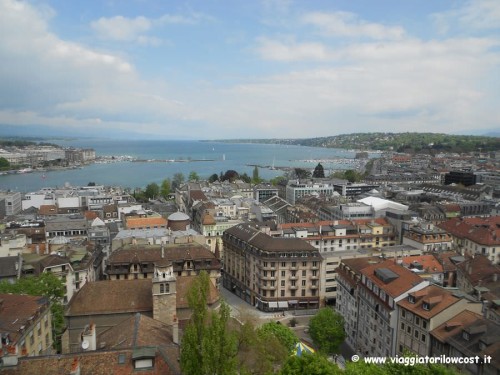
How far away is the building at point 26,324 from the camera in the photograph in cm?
2708

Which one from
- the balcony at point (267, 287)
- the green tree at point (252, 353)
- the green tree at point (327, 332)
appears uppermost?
the green tree at point (252, 353)

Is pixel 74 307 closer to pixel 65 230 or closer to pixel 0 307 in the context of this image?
pixel 0 307

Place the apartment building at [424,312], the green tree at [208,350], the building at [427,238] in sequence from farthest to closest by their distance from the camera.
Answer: the building at [427,238] → the apartment building at [424,312] → the green tree at [208,350]

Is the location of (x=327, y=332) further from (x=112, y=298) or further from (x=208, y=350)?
(x=208, y=350)

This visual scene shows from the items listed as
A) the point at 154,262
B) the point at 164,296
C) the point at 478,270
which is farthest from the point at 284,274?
the point at 164,296

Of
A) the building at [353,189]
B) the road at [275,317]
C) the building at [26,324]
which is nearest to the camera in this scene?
the building at [26,324]

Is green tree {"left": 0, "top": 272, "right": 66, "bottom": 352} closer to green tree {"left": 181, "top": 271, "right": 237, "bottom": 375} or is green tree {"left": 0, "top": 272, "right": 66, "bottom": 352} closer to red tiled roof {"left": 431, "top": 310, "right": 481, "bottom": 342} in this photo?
green tree {"left": 181, "top": 271, "right": 237, "bottom": 375}

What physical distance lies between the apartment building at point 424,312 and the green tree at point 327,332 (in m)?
5.65

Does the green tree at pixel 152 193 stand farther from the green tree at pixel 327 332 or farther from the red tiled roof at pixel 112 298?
the green tree at pixel 327 332

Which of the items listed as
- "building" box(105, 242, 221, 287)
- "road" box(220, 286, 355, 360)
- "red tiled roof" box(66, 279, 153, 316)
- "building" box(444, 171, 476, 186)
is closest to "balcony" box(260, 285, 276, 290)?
"road" box(220, 286, 355, 360)

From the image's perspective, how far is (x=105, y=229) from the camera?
69000 millimetres

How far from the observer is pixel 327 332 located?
3816 centimetres

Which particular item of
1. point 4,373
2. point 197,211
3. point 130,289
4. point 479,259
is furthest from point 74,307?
point 197,211

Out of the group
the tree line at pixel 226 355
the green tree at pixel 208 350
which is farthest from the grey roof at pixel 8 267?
the green tree at pixel 208 350
